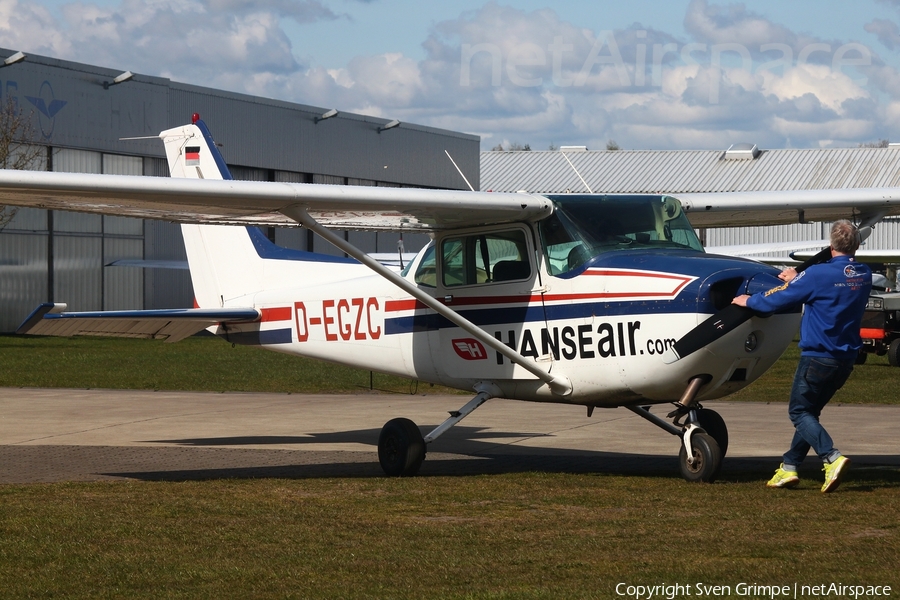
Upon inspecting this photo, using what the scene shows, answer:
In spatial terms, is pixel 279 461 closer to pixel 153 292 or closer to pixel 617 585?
pixel 617 585

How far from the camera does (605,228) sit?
30.4 feet

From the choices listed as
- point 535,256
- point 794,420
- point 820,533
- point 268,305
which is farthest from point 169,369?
point 820,533

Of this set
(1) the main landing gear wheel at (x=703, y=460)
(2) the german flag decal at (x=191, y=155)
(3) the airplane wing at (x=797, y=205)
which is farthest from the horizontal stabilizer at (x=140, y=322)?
(1) the main landing gear wheel at (x=703, y=460)

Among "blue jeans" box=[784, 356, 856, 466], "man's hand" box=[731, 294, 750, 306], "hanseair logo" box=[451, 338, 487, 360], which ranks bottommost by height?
"blue jeans" box=[784, 356, 856, 466]


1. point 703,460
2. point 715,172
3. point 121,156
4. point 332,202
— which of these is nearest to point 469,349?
point 332,202

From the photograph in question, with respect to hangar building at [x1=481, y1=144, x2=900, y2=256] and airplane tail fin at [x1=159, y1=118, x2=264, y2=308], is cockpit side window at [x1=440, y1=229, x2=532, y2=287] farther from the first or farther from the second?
hangar building at [x1=481, y1=144, x2=900, y2=256]

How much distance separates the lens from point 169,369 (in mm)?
22375

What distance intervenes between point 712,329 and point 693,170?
58410 millimetres

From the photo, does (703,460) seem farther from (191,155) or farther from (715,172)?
(715,172)

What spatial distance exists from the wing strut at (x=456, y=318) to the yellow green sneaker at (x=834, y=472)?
213 centimetres

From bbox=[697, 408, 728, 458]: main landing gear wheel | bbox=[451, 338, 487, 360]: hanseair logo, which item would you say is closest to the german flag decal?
bbox=[451, 338, 487, 360]: hanseair logo

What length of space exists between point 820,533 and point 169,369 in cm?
1754

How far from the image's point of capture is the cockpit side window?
9633 millimetres

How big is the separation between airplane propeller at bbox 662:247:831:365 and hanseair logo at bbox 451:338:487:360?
2.00 meters
